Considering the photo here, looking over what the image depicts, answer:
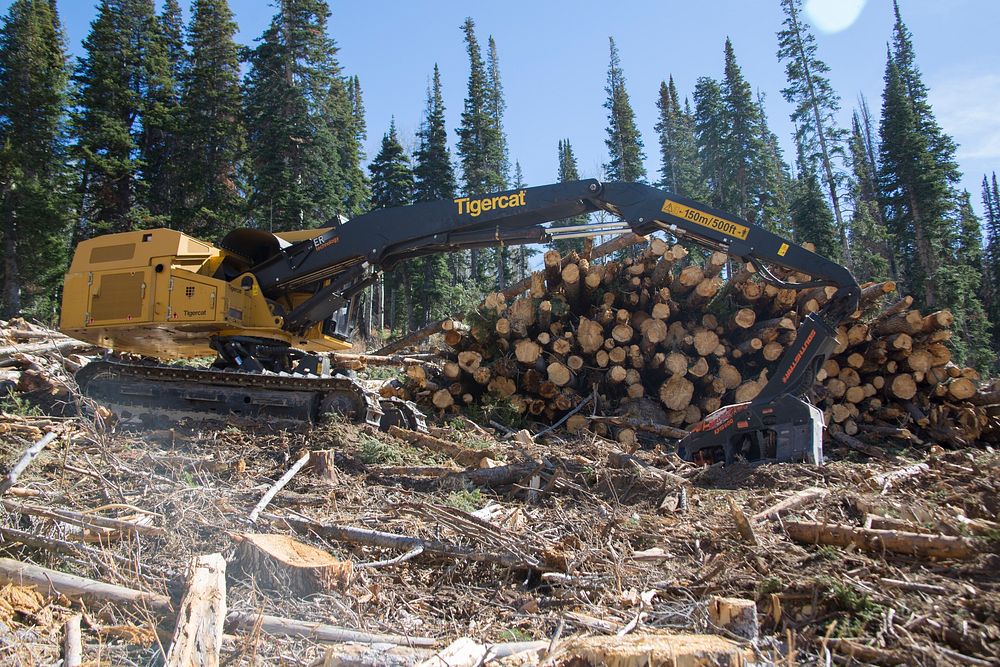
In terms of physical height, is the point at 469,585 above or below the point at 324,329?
below

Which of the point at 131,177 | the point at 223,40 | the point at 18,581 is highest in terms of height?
the point at 223,40

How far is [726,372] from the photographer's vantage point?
9656 mm

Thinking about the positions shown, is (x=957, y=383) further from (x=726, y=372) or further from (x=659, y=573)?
(x=659, y=573)

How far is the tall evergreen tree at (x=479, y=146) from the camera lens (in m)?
38.3

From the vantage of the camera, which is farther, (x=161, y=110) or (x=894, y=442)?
(x=161, y=110)

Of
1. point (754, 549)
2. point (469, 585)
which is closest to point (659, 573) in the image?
point (754, 549)

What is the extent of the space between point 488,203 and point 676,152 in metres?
38.1

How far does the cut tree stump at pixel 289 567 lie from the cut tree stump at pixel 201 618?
374mm

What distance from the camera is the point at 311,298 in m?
8.26

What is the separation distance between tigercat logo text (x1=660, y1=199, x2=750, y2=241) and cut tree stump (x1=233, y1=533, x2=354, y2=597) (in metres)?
5.22

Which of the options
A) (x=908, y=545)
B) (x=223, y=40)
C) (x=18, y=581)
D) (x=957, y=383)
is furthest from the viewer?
(x=223, y=40)

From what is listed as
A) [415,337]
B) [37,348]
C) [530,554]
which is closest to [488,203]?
[530,554]

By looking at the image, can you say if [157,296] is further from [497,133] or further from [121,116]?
[497,133]

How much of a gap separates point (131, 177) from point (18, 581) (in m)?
28.9
